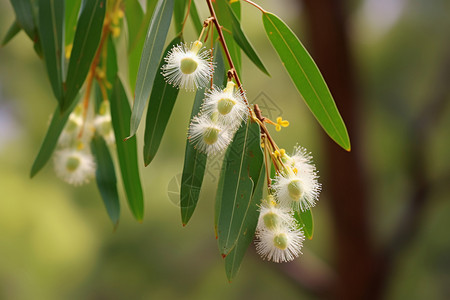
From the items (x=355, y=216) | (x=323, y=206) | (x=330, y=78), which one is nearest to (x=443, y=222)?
(x=323, y=206)

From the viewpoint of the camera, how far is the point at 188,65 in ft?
1.84

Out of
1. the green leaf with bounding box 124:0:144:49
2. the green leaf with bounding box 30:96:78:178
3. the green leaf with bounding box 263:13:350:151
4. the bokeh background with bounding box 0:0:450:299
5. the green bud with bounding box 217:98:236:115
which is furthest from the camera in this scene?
the bokeh background with bounding box 0:0:450:299

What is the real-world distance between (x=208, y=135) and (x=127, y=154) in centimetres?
35

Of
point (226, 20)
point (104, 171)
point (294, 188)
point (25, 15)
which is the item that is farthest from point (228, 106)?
point (104, 171)

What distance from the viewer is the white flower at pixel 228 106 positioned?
542mm

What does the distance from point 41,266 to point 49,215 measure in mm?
278

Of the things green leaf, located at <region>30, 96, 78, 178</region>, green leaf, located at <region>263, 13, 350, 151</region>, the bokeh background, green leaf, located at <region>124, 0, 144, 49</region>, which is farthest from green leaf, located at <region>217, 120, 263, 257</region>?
the bokeh background

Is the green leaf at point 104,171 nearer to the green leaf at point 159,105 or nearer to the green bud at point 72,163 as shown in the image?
the green bud at point 72,163

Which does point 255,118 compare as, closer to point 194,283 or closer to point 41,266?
point 41,266

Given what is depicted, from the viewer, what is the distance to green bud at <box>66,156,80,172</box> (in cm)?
91

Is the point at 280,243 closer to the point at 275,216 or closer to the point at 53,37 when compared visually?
the point at 275,216

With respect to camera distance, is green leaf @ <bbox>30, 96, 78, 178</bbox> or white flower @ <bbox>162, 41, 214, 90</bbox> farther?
green leaf @ <bbox>30, 96, 78, 178</bbox>

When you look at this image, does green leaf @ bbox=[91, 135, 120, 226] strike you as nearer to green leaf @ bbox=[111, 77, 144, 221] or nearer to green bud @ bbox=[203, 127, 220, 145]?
green leaf @ bbox=[111, 77, 144, 221]

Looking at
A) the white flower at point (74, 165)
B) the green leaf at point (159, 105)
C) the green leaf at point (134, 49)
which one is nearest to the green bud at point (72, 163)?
the white flower at point (74, 165)
